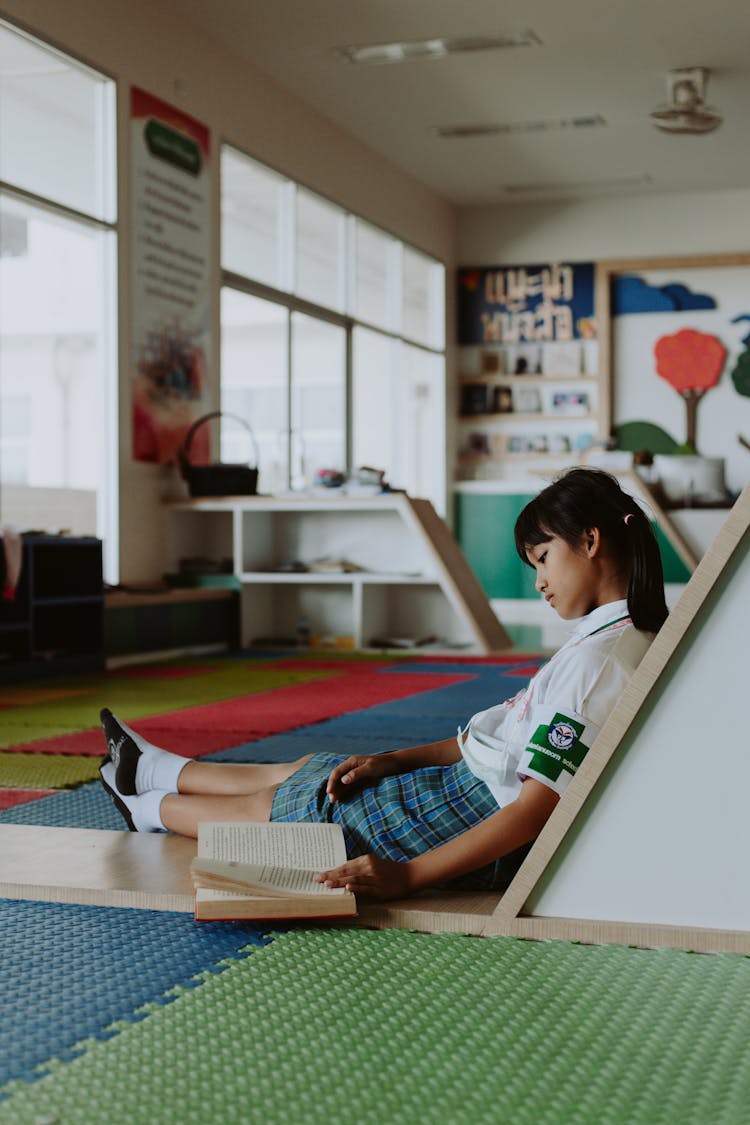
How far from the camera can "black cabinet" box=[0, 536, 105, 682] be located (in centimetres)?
581

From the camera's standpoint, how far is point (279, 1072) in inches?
56.5

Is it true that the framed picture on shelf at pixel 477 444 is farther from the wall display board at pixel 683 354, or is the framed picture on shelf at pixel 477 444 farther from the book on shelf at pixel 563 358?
the wall display board at pixel 683 354

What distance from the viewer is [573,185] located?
10492mm

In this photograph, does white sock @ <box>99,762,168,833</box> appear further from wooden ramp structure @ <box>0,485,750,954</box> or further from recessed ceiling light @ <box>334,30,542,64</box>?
recessed ceiling light @ <box>334,30,542,64</box>

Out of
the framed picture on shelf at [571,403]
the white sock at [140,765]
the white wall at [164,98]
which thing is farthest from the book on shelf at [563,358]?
the white sock at [140,765]

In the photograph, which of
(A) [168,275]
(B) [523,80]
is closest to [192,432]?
(A) [168,275]

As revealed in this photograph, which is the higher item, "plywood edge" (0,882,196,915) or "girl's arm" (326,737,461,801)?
"girl's arm" (326,737,461,801)

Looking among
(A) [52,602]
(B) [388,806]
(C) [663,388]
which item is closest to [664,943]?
(B) [388,806]

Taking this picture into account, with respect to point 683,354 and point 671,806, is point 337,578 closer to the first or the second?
point 683,354

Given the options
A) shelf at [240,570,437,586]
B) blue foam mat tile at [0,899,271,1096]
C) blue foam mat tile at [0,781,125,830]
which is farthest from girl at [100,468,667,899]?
shelf at [240,570,437,586]

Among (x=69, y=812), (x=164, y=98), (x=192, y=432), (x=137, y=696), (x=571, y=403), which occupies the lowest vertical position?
(x=137, y=696)

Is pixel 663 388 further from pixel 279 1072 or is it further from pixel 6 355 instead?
pixel 279 1072

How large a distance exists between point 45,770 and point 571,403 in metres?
7.98

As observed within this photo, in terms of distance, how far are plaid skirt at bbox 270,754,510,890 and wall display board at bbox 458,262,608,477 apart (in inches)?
340
